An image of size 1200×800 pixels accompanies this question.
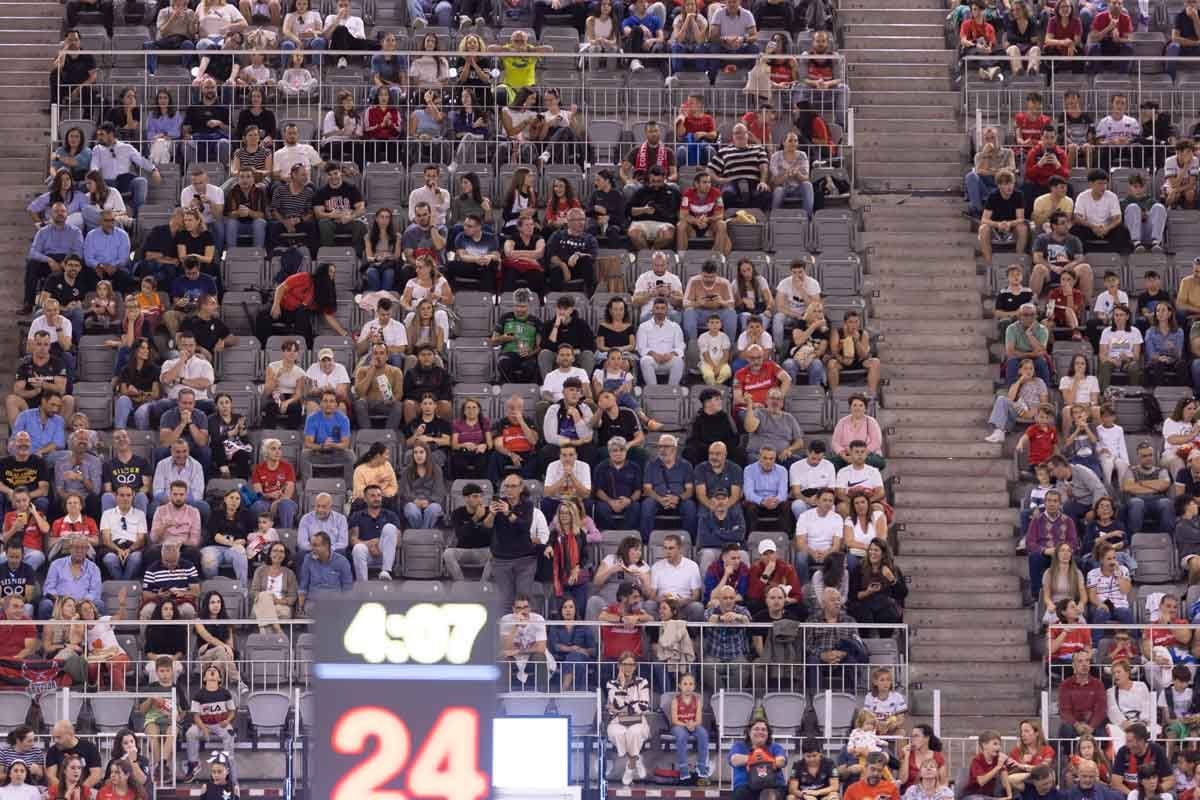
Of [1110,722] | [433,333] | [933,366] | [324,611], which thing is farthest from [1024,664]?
[324,611]

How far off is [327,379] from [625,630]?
4.71 m

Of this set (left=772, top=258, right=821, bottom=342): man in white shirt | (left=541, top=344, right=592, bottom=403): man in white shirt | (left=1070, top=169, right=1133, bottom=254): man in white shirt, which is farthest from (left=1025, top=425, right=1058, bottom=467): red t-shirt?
(left=541, top=344, right=592, bottom=403): man in white shirt

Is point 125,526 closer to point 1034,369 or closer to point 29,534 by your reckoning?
point 29,534

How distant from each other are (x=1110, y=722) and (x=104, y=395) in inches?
425

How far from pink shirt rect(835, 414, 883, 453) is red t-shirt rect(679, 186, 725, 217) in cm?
377

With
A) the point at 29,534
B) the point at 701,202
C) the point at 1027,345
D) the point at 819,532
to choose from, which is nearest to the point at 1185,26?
the point at 1027,345

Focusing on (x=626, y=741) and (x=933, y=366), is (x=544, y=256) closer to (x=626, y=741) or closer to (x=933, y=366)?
(x=933, y=366)

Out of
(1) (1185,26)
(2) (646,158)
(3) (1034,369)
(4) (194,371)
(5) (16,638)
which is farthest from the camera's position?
(1) (1185,26)

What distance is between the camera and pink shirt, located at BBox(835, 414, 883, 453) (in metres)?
26.4

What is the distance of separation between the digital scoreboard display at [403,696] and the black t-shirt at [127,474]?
16.5 meters

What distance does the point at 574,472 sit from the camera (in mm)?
25797

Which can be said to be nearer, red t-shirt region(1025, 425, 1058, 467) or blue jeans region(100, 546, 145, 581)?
blue jeans region(100, 546, 145, 581)

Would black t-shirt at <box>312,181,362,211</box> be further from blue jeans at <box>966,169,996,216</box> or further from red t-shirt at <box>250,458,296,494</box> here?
blue jeans at <box>966,169,996,216</box>

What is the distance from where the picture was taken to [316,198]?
29328mm
